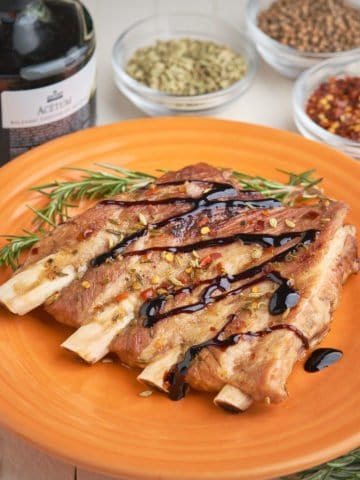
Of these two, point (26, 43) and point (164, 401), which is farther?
point (26, 43)

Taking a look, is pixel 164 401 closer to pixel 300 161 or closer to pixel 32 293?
pixel 32 293

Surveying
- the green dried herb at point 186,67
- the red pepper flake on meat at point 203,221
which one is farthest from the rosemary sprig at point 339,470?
the green dried herb at point 186,67

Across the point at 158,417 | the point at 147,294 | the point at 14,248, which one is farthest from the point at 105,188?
the point at 158,417

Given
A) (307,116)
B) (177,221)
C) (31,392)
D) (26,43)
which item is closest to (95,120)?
(26,43)

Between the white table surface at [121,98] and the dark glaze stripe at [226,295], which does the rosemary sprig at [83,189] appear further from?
→ the white table surface at [121,98]

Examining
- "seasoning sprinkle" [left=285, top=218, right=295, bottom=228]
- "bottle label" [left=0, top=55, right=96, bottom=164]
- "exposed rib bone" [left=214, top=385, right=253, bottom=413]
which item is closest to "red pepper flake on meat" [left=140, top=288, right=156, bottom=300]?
"exposed rib bone" [left=214, top=385, right=253, bottom=413]

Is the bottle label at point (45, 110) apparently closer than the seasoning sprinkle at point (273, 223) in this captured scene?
No
